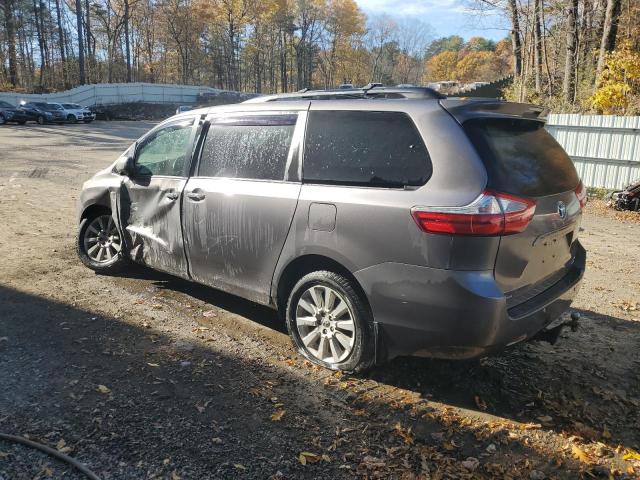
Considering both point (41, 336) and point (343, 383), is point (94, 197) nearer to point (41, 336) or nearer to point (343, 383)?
point (41, 336)

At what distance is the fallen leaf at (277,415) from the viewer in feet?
10.5

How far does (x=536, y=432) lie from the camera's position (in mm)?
3111

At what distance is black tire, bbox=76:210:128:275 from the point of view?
18.7 feet

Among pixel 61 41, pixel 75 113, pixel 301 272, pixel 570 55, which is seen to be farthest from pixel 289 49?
pixel 301 272

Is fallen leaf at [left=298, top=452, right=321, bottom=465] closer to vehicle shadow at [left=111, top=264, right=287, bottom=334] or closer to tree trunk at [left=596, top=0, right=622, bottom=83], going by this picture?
vehicle shadow at [left=111, top=264, right=287, bottom=334]

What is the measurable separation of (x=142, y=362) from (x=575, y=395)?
3102 mm

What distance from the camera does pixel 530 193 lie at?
317 centimetres

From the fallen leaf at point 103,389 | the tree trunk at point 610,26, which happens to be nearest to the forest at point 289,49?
the tree trunk at point 610,26

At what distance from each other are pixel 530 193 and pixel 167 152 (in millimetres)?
3404

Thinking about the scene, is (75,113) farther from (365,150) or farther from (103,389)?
(365,150)

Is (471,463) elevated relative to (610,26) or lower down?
lower down

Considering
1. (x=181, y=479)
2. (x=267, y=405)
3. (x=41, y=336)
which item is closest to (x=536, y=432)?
(x=267, y=405)

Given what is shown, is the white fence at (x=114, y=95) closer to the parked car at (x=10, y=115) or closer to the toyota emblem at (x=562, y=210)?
the parked car at (x=10, y=115)

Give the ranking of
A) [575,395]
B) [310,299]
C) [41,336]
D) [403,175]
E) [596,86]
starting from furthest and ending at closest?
[596,86]
[41,336]
[310,299]
[575,395]
[403,175]
